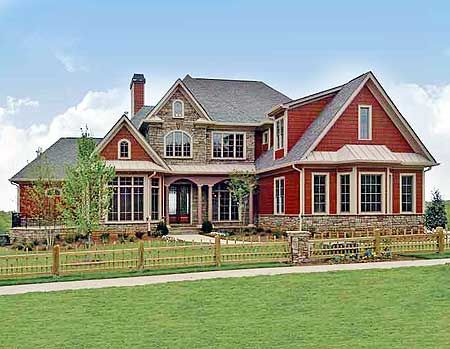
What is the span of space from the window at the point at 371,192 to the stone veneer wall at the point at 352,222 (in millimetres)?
391

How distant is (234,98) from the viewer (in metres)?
36.6

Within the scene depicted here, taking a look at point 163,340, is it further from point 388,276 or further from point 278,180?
point 278,180

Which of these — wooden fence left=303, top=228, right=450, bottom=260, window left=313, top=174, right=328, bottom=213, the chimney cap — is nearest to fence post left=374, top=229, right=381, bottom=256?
wooden fence left=303, top=228, right=450, bottom=260

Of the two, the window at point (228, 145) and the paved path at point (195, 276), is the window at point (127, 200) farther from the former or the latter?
the paved path at point (195, 276)

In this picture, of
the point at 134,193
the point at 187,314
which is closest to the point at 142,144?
the point at 134,193

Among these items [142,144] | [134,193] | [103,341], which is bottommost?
[103,341]

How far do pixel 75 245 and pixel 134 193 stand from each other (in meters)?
4.95

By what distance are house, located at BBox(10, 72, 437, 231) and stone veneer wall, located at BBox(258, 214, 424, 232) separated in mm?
43

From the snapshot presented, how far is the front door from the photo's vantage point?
34.3 metres

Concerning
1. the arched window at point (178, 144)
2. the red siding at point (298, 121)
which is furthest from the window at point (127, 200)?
the red siding at point (298, 121)

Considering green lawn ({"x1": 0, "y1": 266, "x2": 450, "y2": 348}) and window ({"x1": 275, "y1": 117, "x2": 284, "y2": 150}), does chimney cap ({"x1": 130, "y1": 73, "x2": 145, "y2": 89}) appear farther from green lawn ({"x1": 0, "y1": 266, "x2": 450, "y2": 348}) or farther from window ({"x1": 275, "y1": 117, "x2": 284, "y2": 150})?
green lawn ({"x1": 0, "y1": 266, "x2": 450, "y2": 348})

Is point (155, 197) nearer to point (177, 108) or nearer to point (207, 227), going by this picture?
point (207, 227)

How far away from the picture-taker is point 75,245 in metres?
26.5

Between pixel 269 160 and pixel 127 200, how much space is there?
283 inches
